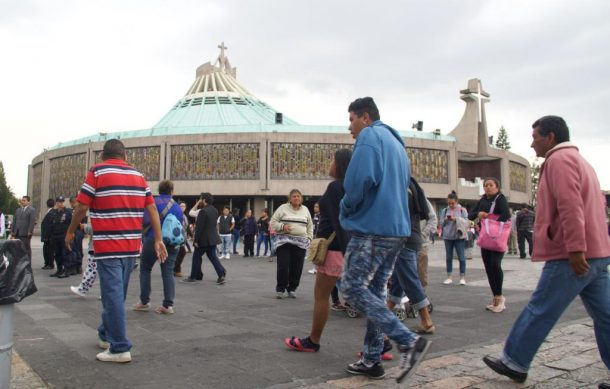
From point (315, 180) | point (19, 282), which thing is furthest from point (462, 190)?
point (19, 282)

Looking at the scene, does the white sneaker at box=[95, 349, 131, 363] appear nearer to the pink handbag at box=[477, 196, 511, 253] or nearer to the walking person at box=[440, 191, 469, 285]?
the pink handbag at box=[477, 196, 511, 253]

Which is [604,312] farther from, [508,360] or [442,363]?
[442,363]

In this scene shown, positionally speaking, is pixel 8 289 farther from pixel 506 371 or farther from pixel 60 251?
pixel 60 251

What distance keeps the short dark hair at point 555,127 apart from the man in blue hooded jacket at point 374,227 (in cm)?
104

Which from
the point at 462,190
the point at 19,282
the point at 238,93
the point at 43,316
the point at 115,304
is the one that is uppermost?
the point at 238,93

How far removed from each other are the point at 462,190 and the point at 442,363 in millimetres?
50245

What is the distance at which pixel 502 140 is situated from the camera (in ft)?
292

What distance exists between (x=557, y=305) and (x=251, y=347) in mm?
2444

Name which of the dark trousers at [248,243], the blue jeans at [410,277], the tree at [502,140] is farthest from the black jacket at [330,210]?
the tree at [502,140]

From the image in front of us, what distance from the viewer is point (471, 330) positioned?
540 cm

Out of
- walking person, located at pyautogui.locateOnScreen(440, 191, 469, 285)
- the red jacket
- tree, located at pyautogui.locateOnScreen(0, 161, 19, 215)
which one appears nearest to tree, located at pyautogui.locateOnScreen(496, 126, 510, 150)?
tree, located at pyautogui.locateOnScreen(0, 161, 19, 215)

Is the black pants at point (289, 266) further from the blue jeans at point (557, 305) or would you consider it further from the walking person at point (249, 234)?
the walking person at point (249, 234)

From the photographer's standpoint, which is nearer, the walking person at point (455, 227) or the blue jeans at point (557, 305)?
the blue jeans at point (557, 305)

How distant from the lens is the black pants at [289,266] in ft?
25.7
